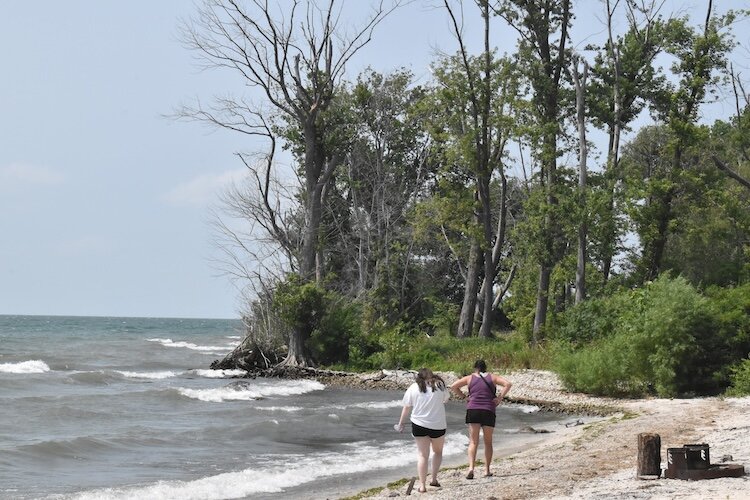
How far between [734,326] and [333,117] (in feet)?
64.2

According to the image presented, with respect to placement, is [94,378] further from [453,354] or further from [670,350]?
[670,350]

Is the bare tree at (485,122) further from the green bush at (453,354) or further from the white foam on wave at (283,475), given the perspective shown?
the white foam on wave at (283,475)

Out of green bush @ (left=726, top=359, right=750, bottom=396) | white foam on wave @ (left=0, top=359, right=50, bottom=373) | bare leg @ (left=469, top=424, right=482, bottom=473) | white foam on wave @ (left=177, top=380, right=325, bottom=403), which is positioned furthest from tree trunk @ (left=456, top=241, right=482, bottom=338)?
bare leg @ (left=469, top=424, right=482, bottom=473)

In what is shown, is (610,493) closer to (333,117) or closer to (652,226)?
(652,226)

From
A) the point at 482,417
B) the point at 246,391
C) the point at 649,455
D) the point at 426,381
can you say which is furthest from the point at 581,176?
the point at 649,455

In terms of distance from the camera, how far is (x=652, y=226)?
33031mm

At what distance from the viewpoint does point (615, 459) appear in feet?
45.9

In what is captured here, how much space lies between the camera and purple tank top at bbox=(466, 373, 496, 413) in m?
13.0

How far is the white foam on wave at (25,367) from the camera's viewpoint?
42781mm

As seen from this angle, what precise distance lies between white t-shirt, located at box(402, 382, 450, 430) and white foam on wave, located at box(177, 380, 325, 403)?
17496mm

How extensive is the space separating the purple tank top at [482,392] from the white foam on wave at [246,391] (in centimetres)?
1708

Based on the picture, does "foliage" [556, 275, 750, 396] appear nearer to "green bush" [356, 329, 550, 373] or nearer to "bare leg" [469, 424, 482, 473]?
"green bush" [356, 329, 550, 373]

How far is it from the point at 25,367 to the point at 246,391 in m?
19.1

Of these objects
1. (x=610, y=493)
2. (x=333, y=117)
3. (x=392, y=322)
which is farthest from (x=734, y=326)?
(x=392, y=322)
